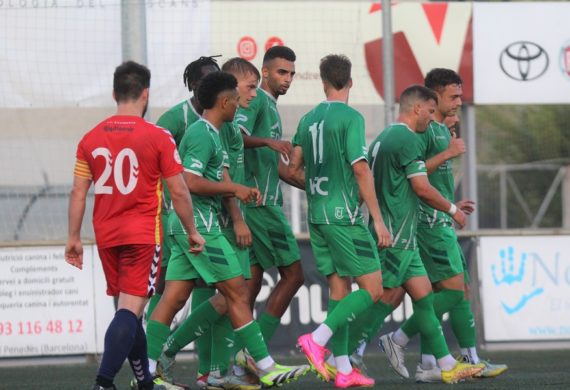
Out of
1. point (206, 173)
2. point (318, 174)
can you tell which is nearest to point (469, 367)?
point (318, 174)

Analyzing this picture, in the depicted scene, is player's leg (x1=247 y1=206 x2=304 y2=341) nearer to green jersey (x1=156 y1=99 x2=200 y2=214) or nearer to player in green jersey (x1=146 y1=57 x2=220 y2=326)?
player in green jersey (x1=146 y1=57 x2=220 y2=326)

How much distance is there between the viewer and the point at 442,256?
9.27 meters

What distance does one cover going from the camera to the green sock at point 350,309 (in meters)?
8.30

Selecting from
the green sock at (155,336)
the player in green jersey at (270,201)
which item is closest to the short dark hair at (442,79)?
the player in green jersey at (270,201)

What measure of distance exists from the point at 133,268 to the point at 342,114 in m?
1.91

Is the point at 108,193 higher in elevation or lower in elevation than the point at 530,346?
higher

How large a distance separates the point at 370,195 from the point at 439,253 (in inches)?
51.9

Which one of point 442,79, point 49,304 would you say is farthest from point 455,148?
point 49,304

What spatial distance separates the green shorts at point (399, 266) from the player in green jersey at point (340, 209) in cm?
44

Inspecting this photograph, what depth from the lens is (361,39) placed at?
12.9m

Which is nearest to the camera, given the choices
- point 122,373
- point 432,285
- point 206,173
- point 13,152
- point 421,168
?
point 206,173

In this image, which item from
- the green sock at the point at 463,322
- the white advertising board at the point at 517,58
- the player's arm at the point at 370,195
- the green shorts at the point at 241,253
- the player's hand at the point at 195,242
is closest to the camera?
the player's hand at the point at 195,242

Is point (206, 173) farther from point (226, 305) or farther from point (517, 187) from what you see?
point (517, 187)

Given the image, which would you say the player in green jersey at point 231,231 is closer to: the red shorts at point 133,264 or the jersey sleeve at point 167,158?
the jersey sleeve at point 167,158
